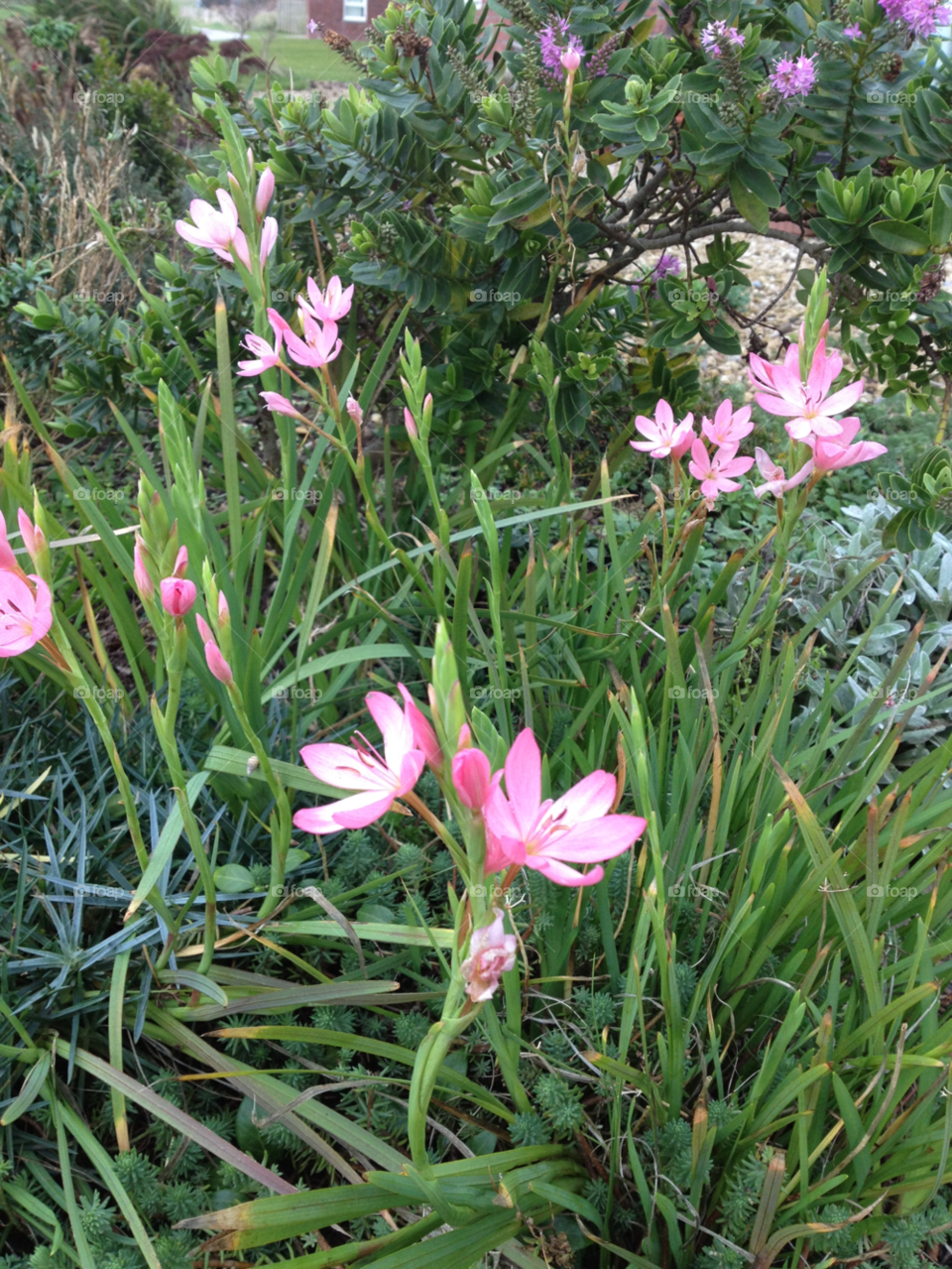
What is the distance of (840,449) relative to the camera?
1.39 meters

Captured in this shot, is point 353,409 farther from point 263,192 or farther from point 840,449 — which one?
point 840,449

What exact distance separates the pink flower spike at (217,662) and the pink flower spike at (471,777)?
51cm

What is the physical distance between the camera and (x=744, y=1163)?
3.92ft

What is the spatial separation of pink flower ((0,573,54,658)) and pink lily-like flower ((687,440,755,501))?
1.12m

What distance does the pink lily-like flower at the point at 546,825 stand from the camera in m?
0.69

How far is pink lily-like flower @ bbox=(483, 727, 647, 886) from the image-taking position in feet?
2.28

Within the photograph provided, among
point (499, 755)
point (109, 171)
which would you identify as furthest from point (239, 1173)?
point (109, 171)

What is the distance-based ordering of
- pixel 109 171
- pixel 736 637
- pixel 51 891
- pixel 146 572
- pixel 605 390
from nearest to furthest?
pixel 146 572, pixel 51 891, pixel 736 637, pixel 605 390, pixel 109 171

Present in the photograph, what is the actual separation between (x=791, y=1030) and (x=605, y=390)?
1846 millimetres

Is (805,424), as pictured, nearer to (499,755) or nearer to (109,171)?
(499,755)

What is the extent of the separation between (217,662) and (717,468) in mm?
1040

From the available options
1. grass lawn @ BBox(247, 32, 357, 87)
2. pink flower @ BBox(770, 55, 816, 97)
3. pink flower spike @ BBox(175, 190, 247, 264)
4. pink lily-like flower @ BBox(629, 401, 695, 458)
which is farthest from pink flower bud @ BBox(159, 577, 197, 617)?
grass lawn @ BBox(247, 32, 357, 87)

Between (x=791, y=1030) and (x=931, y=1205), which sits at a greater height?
(x=791, y=1030)

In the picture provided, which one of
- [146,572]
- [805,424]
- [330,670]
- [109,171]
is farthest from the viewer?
[109,171]
